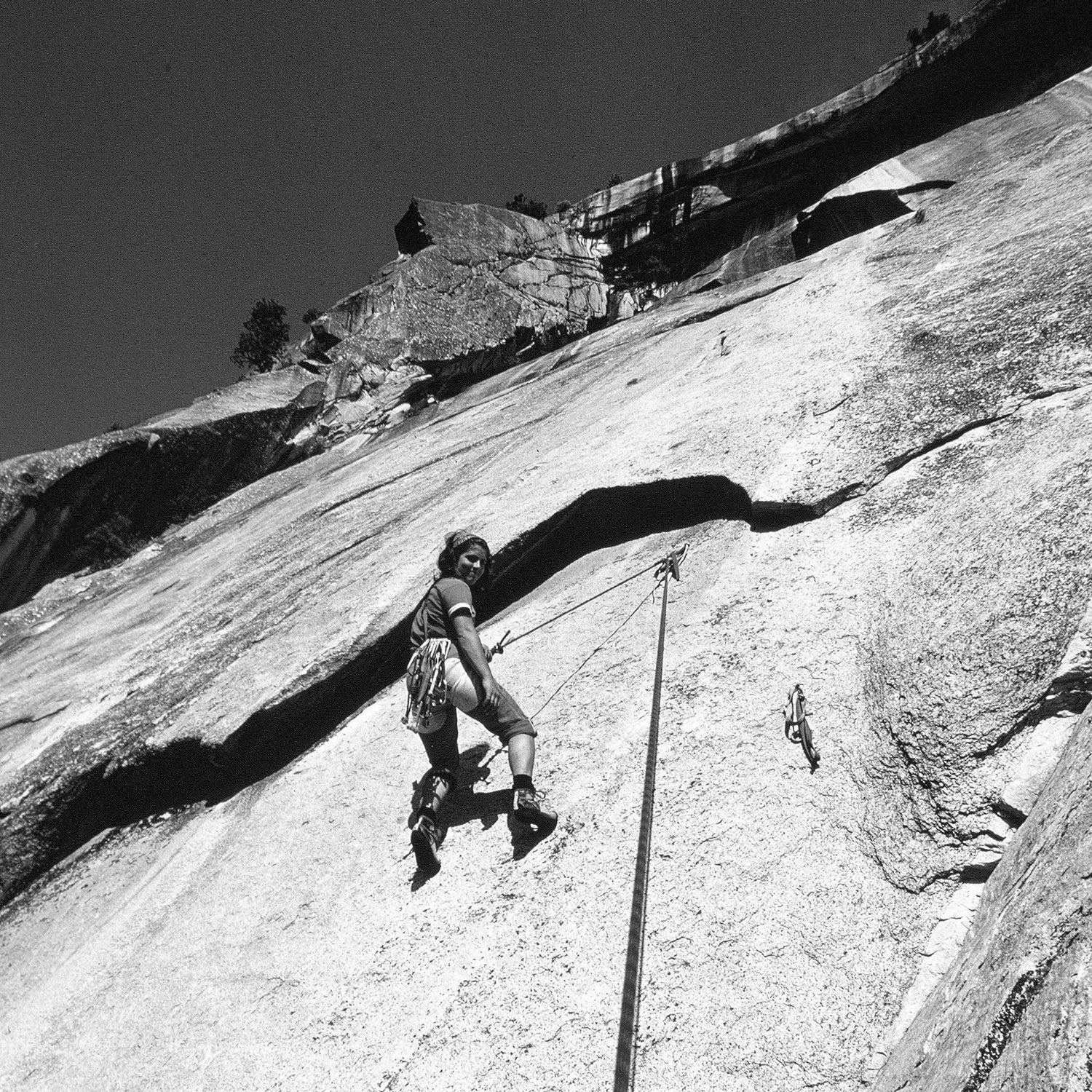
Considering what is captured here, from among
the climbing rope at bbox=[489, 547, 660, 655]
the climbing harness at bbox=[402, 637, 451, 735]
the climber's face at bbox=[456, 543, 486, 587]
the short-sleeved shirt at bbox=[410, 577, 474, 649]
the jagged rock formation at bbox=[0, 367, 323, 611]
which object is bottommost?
the climbing rope at bbox=[489, 547, 660, 655]

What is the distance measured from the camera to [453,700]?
3709 millimetres

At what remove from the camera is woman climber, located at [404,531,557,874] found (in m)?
3.48

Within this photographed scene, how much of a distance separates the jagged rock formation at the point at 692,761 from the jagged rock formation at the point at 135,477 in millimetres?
8253

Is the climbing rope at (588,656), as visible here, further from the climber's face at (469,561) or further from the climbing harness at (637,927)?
the climber's face at (469,561)

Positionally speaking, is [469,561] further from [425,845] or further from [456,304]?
[456,304]

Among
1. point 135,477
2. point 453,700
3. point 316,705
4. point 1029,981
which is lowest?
point 316,705

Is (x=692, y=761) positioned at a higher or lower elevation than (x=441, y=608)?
lower

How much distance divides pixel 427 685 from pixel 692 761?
122cm

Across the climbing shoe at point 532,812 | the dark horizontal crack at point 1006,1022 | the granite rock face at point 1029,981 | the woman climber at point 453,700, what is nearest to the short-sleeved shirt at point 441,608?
the woman climber at point 453,700

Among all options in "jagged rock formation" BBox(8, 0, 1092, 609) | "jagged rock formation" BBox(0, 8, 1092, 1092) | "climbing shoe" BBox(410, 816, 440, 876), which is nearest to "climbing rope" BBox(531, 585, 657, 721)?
"jagged rock formation" BBox(0, 8, 1092, 1092)

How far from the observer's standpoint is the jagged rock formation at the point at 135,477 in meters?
14.5

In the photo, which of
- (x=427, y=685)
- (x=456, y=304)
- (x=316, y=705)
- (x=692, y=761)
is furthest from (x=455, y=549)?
(x=456, y=304)

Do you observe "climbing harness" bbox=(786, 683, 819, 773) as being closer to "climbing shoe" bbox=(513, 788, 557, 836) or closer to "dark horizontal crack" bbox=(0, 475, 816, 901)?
"climbing shoe" bbox=(513, 788, 557, 836)

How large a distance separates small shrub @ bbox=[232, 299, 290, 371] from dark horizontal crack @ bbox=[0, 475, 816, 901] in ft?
83.8
